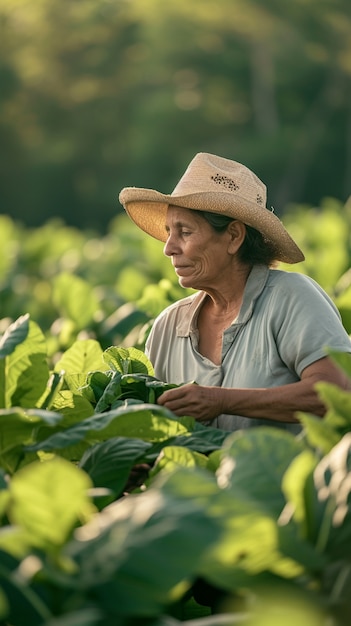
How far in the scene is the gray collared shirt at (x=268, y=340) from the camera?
3.56m

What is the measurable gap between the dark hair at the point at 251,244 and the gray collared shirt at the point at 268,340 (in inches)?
2.8

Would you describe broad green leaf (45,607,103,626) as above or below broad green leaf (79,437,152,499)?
above

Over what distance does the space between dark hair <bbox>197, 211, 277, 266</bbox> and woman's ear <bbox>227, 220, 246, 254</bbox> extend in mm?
15

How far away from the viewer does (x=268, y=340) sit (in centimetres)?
369

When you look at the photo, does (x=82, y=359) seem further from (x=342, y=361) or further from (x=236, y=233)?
(x=342, y=361)

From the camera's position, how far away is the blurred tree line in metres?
52.2

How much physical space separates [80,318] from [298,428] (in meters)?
2.40

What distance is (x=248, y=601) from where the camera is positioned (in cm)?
196

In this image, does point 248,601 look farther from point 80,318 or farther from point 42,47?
point 42,47

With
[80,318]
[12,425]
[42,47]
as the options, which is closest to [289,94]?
[42,47]

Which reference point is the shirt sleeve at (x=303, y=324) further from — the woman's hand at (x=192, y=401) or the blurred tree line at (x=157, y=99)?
the blurred tree line at (x=157, y=99)

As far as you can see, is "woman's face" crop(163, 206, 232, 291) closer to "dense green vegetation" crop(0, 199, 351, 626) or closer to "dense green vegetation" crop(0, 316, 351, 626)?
"dense green vegetation" crop(0, 199, 351, 626)

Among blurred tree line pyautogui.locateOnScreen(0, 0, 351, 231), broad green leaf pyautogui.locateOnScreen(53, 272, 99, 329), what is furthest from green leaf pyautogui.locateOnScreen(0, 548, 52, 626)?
blurred tree line pyautogui.locateOnScreen(0, 0, 351, 231)

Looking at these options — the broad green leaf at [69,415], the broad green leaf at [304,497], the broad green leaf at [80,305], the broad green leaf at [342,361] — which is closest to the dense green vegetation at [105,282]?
the broad green leaf at [80,305]
